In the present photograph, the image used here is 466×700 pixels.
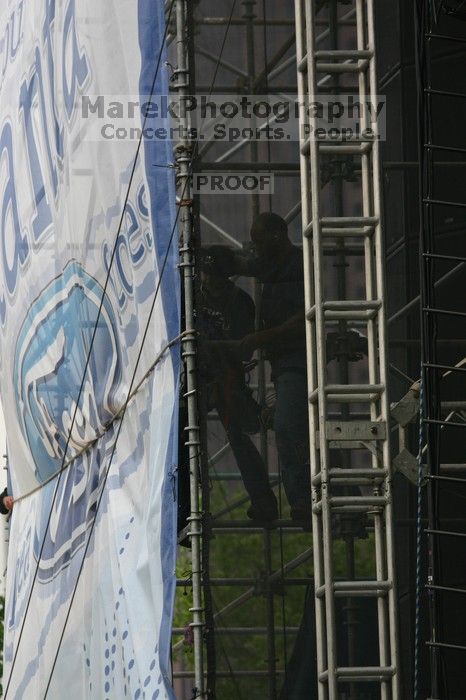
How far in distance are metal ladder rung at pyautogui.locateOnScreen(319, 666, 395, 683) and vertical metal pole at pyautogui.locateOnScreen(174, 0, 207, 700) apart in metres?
0.71

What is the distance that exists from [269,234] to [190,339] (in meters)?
0.63

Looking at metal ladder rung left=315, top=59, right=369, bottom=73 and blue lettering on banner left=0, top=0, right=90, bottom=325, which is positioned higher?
blue lettering on banner left=0, top=0, right=90, bottom=325

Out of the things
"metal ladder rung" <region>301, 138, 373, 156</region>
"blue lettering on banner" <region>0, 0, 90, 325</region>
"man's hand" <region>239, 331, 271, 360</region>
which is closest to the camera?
"metal ladder rung" <region>301, 138, 373, 156</region>

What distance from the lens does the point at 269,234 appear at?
716 cm

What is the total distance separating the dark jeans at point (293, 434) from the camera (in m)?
6.98

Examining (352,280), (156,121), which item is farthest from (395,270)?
(156,121)

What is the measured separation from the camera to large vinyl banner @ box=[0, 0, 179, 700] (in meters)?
7.02

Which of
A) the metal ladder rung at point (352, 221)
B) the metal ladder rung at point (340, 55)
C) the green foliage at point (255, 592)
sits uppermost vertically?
the metal ladder rung at point (340, 55)

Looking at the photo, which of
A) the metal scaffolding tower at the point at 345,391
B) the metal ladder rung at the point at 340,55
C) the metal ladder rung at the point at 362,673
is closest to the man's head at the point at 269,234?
the metal scaffolding tower at the point at 345,391

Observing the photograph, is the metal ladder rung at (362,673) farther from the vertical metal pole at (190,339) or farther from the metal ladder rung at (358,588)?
the vertical metal pole at (190,339)

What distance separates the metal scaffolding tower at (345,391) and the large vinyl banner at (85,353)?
68 centimetres

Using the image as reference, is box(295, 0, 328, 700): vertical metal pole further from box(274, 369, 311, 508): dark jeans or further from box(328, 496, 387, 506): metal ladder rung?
box(274, 369, 311, 508): dark jeans

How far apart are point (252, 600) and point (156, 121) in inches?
84.7

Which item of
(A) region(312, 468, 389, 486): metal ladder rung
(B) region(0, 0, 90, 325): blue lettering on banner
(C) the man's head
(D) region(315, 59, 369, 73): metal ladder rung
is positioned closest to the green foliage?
(A) region(312, 468, 389, 486): metal ladder rung
